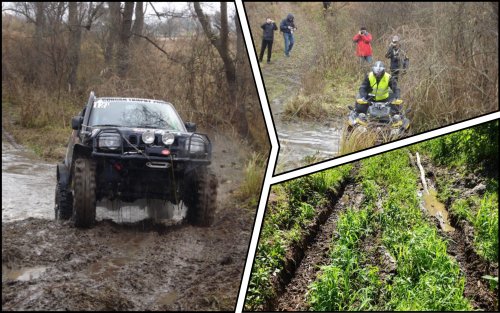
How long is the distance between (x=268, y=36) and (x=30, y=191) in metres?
1.71

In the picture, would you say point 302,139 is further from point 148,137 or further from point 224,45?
point 148,137

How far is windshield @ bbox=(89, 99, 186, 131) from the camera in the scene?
10.4 ft

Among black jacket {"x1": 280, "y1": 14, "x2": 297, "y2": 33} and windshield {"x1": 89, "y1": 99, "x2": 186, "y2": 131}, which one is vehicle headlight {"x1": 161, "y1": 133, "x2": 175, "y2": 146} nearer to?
windshield {"x1": 89, "y1": 99, "x2": 186, "y2": 131}

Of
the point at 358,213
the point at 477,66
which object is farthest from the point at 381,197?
the point at 477,66

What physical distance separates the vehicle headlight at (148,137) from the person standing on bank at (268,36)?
1.01 metres

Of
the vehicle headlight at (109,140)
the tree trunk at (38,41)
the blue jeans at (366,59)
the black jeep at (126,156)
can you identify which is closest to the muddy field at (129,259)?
the black jeep at (126,156)

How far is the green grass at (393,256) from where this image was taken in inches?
139

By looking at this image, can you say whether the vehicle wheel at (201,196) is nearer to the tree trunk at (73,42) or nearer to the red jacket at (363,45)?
the tree trunk at (73,42)

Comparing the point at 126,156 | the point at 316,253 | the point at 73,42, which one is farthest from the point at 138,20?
the point at 316,253

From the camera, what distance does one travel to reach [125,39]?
3.22 m

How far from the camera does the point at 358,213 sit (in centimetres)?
382

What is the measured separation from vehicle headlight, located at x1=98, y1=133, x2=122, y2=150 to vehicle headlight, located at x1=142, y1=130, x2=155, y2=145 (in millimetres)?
125

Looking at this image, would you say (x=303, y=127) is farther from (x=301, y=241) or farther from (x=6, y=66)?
(x=6, y=66)

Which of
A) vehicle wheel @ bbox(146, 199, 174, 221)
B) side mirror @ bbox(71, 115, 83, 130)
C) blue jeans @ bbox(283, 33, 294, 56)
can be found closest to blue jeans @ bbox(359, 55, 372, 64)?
blue jeans @ bbox(283, 33, 294, 56)
